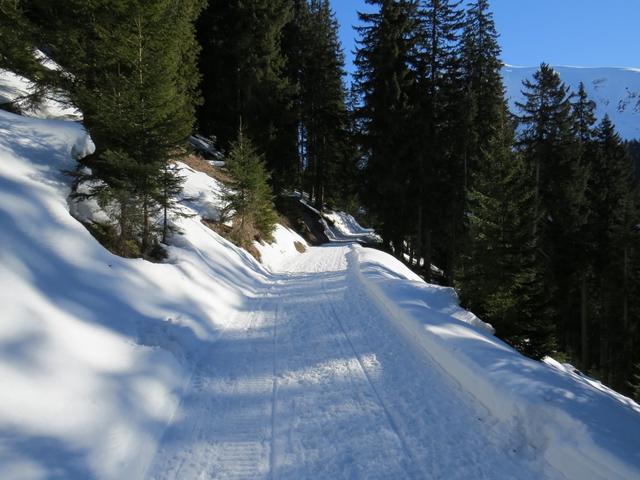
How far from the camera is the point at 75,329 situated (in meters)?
4.74

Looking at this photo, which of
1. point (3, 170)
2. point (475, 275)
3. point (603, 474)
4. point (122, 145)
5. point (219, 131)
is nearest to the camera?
point (603, 474)

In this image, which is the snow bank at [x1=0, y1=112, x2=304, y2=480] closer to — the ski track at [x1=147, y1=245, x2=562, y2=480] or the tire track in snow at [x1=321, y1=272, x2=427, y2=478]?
the ski track at [x1=147, y1=245, x2=562, y2=480]

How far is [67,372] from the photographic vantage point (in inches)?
161

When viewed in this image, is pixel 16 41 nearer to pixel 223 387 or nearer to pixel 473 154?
pixel 223 387

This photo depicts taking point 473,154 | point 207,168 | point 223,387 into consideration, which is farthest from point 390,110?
point 223,387

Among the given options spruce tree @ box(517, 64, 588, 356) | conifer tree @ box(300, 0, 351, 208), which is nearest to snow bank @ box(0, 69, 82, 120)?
spruce tree @ box(517, 64, 588, 356)

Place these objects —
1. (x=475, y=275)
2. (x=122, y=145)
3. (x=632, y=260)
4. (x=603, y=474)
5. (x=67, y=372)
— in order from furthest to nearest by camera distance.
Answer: (x=632, y=260) → (x=475, y=275) → (x=122, y=145) → (x=67, y=372) → (x=603, y=474)

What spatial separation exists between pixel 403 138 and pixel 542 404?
64.6ft

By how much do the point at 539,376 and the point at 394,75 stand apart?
65.6 ft

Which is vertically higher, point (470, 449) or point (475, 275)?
point (475, 275)

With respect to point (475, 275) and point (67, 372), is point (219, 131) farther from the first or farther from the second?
point (67, 372)

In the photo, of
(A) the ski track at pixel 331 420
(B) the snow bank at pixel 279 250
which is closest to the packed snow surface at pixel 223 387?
(A) the ski track at pixel 331 420

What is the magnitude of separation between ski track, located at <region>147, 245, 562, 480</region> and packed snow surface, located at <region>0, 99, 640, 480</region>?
0.02 meters

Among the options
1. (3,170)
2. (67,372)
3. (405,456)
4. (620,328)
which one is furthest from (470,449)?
(620,328)
